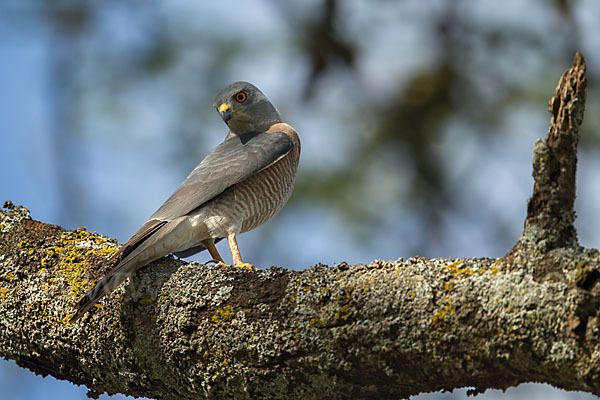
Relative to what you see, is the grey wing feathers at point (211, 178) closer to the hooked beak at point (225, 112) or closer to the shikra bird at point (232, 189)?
the shikra bird at point (232, 189)

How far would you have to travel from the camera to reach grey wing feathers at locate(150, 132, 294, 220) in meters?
4.58

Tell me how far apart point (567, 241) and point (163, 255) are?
7.30 feet

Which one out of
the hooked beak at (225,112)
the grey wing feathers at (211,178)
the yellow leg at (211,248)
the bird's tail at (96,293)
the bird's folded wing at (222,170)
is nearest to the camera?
the bird's tail at (96,293)

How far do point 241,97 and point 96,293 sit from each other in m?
2.98

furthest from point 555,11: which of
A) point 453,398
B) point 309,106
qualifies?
point 453,398

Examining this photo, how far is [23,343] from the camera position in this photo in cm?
343

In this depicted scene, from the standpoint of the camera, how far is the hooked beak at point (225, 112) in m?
5.73

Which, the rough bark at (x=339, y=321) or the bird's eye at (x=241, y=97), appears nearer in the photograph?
the rough bark at (x=339, y=321)

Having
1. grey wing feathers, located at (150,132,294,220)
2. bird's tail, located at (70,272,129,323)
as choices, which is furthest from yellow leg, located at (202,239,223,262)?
bird's tail, located at (70,272,129,323)

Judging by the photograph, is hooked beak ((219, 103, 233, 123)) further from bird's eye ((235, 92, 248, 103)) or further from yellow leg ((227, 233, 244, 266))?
yellow leg ((227, 233, 244, 266))

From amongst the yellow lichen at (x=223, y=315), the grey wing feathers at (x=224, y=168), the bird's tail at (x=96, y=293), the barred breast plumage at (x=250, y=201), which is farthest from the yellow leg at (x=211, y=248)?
the yellow lichen at (x=223, y=315)

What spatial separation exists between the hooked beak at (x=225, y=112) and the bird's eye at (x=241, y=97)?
12cm

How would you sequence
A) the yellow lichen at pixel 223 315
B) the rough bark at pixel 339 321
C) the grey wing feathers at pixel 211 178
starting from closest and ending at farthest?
the rough bark at pixel 339 321 → the yellow lichen at pixel 223 315 → the grey wing feathers at pixel 211 178

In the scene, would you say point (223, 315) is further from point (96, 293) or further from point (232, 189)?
point (232, 189)
